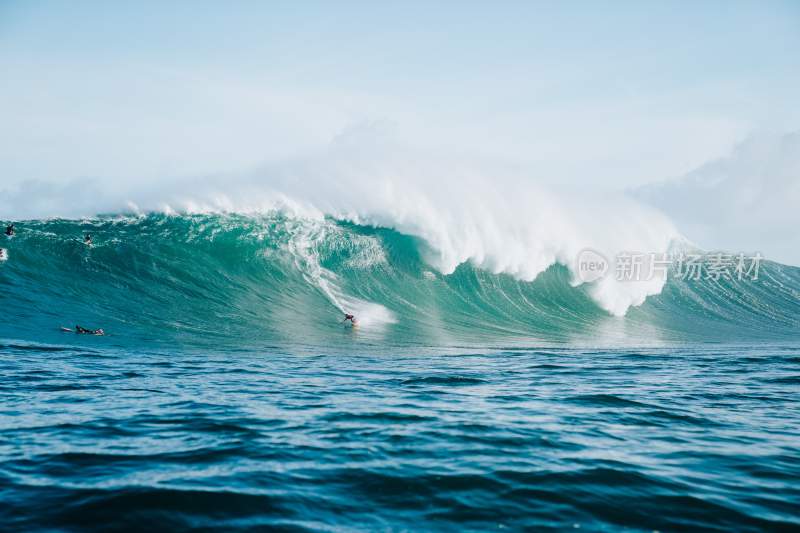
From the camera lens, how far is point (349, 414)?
20.7 feet

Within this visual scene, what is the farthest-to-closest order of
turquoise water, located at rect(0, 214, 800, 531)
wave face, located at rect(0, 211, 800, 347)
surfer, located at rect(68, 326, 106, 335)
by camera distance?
wave face, located at rect(0, 211, 800, 347) < surfer, located at rect(68, 326, 106, 335) < turquoise water, located at rect(0, 214, 800, 531)

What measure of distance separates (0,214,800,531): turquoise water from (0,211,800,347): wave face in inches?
5.2

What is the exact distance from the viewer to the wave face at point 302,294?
600 inches

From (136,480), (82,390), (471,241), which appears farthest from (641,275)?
(136,480)

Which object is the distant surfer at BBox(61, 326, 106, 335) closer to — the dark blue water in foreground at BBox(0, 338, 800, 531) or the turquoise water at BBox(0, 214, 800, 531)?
the turquoise water at BBox(0, 214, 800, 531)

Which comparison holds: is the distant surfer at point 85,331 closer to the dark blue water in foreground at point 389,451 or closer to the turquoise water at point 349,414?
the turquoise water at point 349,414

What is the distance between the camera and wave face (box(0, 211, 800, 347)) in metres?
15.2

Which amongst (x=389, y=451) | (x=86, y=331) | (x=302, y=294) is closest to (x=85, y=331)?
(x=86, y=331)

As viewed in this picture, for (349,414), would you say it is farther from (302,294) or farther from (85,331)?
(302,294)

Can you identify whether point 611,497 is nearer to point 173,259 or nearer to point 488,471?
point 488,471

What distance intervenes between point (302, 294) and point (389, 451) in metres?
14.9

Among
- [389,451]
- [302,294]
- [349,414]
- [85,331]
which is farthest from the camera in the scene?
[302,294]

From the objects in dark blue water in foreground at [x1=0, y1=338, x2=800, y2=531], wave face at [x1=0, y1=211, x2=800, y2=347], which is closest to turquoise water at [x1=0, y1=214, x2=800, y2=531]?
dark blue water in foreground at [x1=0, y1=338, x2=800, y2=531]

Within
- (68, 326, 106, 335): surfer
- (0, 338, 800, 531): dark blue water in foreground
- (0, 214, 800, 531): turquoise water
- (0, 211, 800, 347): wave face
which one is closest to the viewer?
(0, 338, 800, 531): dark blue water in foreground
